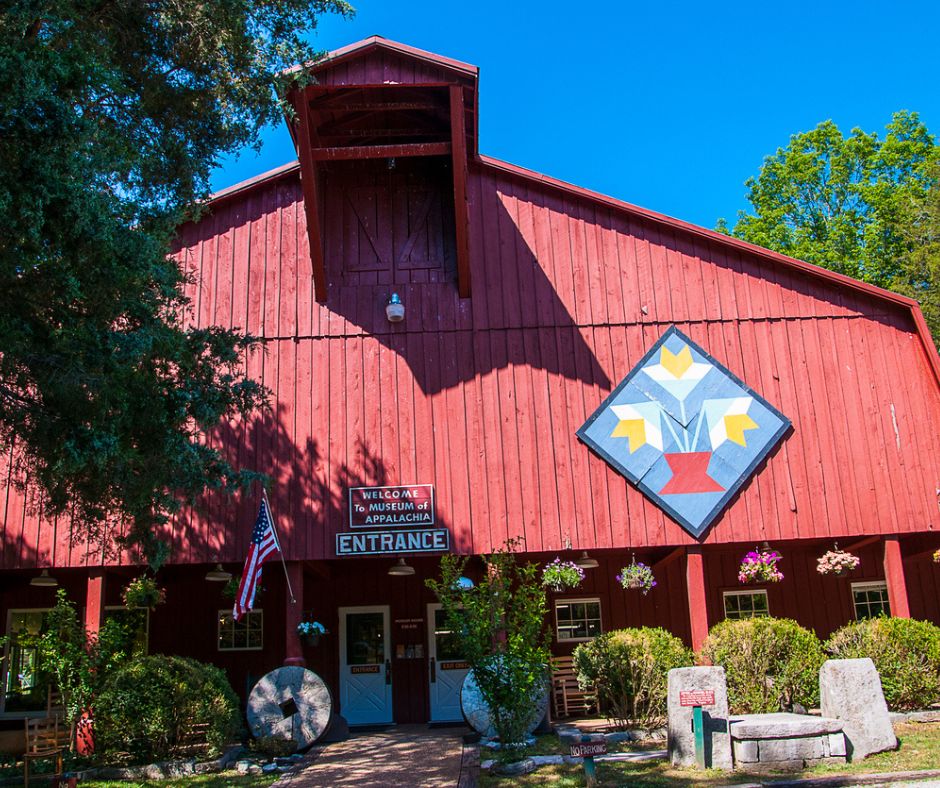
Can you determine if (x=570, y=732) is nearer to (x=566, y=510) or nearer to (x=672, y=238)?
(x=566, y=510)

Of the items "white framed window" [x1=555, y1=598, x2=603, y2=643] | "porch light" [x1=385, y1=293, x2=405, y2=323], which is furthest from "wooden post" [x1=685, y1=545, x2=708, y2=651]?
"porch light" [x1=385, y1=293, x2=405, y2=323]

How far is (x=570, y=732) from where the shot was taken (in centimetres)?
1153

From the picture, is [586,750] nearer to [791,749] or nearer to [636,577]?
[791,749]

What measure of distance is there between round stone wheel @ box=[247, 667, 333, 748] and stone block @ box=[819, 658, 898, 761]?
19.8 feet

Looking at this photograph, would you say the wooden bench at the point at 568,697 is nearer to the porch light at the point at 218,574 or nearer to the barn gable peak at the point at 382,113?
the porch light at the point at 218,574

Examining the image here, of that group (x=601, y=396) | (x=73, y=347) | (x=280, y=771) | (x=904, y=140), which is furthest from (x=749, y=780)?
(x=904, y=140)

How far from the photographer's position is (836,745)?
30.7ft

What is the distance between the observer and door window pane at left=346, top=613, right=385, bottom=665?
16078 mm

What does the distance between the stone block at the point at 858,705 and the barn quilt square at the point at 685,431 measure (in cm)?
373

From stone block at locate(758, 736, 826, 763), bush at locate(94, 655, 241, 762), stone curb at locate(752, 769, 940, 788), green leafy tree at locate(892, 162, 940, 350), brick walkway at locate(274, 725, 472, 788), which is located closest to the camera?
stone curb at locate(752, 769, 940, 788)

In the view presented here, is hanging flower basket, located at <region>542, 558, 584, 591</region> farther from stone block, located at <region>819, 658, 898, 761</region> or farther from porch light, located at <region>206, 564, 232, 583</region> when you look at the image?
porch light, located at <region>206, 564, 232, 583</region>

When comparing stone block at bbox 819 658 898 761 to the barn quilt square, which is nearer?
stone block at bbox 819 658 898 761

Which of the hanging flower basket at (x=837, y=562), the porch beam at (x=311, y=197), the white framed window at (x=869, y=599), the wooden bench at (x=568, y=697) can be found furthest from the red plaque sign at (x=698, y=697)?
the white framed window at (x=869, y=599)

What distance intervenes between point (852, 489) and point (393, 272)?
7.48 meters
